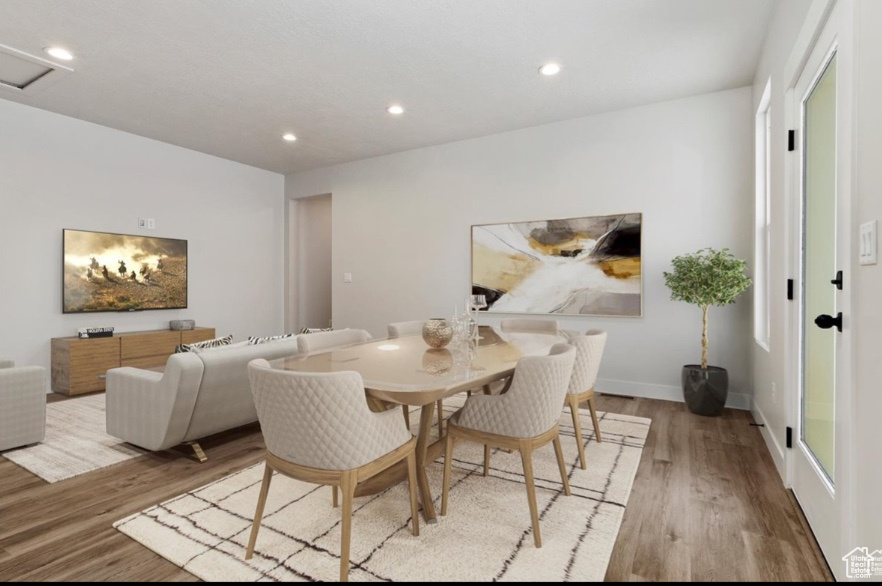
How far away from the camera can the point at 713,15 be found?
287 cm

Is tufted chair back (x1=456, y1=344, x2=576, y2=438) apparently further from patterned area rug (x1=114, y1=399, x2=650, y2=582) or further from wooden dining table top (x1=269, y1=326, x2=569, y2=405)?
patterned area rug (x1=114, y1=399, x2=650, y2=582)

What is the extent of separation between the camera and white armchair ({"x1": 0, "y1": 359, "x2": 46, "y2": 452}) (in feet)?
9.32

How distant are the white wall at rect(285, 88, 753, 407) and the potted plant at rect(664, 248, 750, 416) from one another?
385mm

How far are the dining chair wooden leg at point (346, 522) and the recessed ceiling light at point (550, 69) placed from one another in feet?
10.9

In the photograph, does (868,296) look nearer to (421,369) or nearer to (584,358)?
(584,358)

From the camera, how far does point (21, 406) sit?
9.61 ft

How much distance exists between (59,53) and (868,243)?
4882 millimetres

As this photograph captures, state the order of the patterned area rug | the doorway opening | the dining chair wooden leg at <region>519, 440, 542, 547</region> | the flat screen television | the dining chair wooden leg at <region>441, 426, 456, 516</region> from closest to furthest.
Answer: the patterned area rug
the dining chair wooden leg at <region>519, 440, 542, 547</region>
the dining chair wooden leg at <region>441, 426, 456, 516</region>
the flat screen television
the doorway opening

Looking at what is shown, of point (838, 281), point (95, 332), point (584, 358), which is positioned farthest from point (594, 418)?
point (95, 332)

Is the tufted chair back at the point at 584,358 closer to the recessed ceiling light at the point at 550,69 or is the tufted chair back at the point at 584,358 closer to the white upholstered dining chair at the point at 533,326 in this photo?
the white upholstered dining chair at the point at 533,326

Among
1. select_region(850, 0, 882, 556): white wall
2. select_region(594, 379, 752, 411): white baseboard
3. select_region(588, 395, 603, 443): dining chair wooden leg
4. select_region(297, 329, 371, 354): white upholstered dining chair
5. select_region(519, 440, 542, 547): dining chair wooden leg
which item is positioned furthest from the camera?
select_region(594, 379, 752, 411): white baseboard

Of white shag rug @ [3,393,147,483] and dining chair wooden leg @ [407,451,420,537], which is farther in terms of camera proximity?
white shag rug @ [3,393,147,483]

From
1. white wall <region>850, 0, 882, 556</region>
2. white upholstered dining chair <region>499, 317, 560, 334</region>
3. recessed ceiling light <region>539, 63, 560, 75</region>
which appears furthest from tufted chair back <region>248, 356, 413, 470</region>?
recessed ceiling light <region>539, 63, 560, 75</region>

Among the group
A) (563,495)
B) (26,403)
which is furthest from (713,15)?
(26,403)
